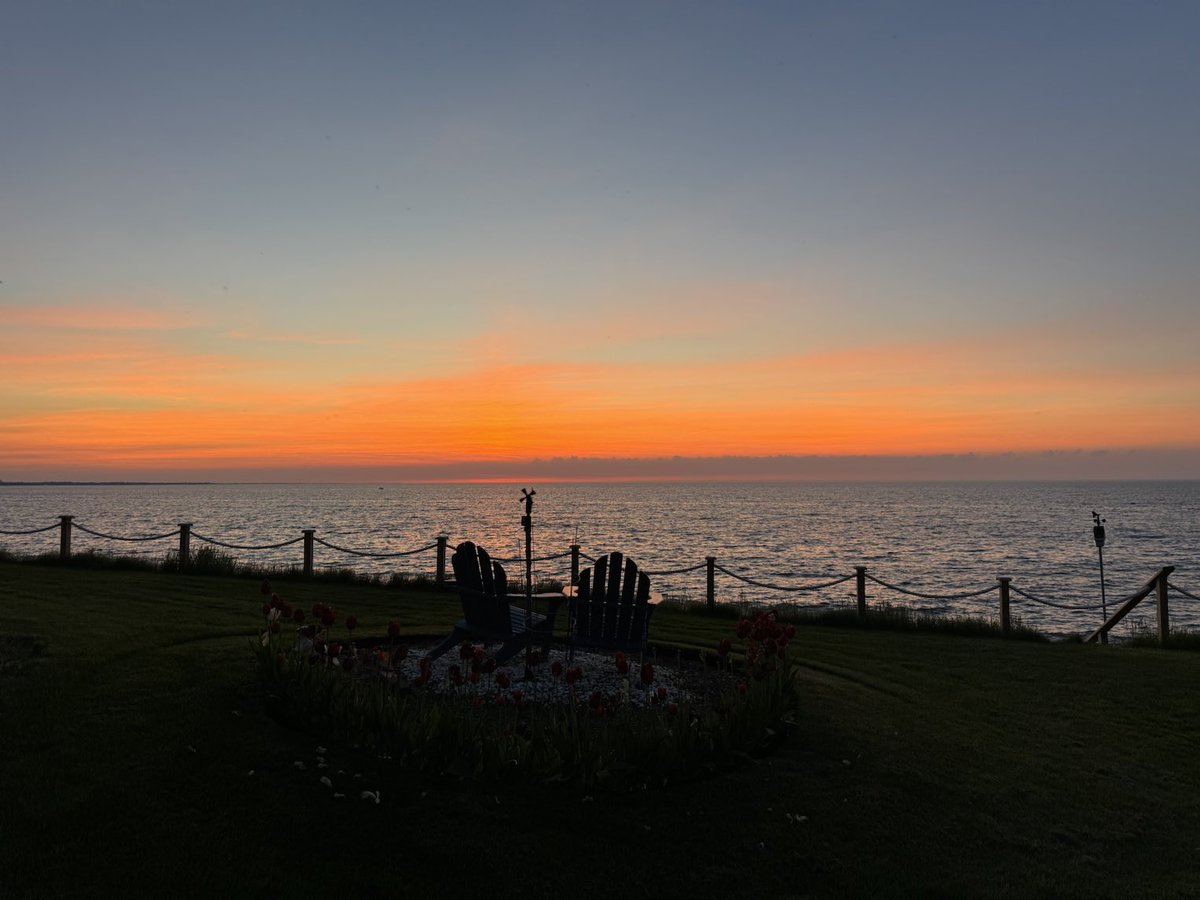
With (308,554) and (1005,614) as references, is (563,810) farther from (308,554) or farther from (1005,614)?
(308,554)

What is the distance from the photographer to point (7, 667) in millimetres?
6836

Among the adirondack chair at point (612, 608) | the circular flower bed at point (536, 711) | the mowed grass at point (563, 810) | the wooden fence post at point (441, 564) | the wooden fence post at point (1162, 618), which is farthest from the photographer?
the wooden fence post at point (441, 564)

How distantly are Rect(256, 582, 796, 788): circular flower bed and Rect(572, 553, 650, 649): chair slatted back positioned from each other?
30 cm

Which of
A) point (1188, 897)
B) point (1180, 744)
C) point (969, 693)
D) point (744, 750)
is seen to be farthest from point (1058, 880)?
point (969, 693)

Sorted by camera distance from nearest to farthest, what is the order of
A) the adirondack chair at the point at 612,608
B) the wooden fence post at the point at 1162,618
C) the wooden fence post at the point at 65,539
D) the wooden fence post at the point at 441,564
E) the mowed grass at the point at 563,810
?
the mowed grass at the point at 563,810
the adirondack chair at the point at 612,608
the wooden fence post at the point at 1162,618
the wooden fence post at the point at 441,564
the wooden fence post at the point at 65,539

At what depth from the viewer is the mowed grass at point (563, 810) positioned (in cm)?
418

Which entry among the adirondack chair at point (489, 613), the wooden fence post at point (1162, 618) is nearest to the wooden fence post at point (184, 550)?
the adirondack chair at point (489, 613)

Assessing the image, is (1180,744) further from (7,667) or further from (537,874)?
(7,667)

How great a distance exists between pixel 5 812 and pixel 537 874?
298 cm

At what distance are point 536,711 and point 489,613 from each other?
4.59 feet

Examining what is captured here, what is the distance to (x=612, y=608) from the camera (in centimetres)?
746

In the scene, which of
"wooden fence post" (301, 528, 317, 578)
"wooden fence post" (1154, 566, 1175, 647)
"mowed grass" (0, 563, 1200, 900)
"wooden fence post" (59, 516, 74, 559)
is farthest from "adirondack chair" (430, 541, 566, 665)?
"wooden fence post" (59, 516, 74, 559)

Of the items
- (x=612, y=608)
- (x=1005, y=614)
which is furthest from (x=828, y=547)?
(x=612, y=608)

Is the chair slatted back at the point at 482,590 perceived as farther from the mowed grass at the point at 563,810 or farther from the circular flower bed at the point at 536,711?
the mowed grass at the point at 563,810
